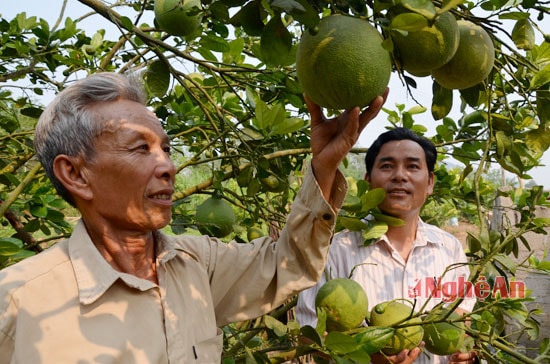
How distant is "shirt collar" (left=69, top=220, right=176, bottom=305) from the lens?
45.1 inches

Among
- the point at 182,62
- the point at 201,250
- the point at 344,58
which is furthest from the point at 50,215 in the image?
the point at 344,58

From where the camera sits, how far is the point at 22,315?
109 centimetres

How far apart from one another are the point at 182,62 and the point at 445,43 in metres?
1.28

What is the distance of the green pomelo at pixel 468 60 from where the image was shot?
1019mm

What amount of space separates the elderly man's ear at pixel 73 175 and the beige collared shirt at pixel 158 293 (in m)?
0.08

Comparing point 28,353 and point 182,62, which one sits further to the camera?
point 182,62

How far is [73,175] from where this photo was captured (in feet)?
4.22

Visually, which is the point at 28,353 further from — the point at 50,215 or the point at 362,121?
the point at 50,215

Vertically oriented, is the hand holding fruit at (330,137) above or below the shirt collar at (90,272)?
above

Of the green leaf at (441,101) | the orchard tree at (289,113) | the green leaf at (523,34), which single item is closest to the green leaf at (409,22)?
the orchard tree at (289,113)

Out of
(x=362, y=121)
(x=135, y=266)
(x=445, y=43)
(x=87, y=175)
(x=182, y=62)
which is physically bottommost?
(x=135, y=266)

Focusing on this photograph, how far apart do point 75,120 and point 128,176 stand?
0.56ft

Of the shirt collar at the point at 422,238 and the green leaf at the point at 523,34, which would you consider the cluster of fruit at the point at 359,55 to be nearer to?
the green leaf at the point at 523,34

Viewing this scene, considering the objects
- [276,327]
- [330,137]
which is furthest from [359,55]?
[276,327]
